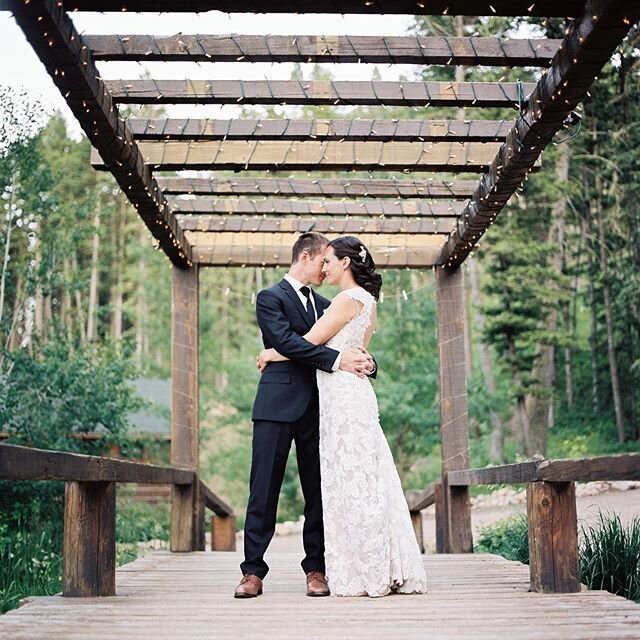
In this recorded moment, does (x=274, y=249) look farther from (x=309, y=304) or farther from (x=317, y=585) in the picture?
(x=317, y=585)

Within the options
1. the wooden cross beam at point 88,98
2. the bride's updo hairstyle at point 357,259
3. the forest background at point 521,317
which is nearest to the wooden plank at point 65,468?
the bride's updo hairstyle at point 357,259

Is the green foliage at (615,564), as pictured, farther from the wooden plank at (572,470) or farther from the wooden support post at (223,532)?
the wooden support post at (223,532)

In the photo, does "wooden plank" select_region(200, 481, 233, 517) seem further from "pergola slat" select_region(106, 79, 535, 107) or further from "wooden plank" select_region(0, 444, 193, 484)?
"pergola slat" select_region(106, 79, 535, 107)

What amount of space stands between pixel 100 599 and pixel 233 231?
359 centimetres

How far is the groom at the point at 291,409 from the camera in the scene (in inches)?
168

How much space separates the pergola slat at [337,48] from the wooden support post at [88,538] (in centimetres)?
191

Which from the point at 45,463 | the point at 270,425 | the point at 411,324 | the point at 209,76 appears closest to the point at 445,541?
the point at 270,425

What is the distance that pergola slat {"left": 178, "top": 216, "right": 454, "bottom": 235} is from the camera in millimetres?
6992

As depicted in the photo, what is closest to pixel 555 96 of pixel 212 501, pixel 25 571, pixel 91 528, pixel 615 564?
pixel 615 564

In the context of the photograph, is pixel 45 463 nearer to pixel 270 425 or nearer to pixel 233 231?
pixel 270 425

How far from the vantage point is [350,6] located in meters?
3.34

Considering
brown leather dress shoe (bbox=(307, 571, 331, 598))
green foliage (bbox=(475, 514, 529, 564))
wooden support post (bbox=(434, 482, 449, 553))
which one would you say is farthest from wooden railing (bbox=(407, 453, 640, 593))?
wooden support post (bbox=(434, 482, 449, 553))

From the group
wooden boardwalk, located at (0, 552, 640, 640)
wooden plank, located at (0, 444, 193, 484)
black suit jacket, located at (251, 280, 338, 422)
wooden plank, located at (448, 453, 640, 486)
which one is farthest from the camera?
black suit jacket, located at (251, 280, 338, 422)

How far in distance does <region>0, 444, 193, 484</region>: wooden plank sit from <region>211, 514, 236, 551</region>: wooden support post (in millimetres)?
4340
